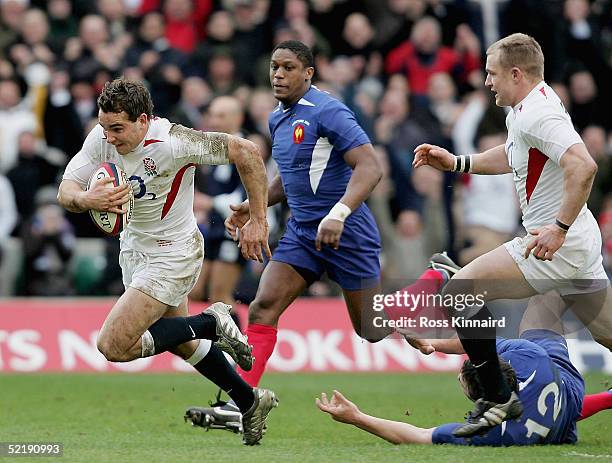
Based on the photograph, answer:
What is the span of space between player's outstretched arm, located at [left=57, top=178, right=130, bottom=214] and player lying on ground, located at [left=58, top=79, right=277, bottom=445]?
11 millimetres

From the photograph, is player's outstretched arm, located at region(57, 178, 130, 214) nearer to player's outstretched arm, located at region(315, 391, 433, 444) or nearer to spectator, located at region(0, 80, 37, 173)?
player's outstretched arm, located at region(315, 391, 433, 444)

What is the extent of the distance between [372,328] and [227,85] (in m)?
7.09

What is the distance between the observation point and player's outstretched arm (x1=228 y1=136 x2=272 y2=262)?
8430 mm

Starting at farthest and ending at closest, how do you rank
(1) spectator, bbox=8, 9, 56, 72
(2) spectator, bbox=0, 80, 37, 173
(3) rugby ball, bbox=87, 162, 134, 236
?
(1) spectator, bbox=8, 9, 56, 72 < (2) spectator, bbox=0, 80, 37, 173 < (3) rugby ball, bbox=87, 162, 134, 236

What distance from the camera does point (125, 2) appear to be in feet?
57.4

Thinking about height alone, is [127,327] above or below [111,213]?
below

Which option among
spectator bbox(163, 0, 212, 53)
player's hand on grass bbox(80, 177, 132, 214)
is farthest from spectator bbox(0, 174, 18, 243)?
player's hand on grass bbox(80, 177, 132, 214)

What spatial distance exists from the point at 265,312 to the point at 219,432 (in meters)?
0.99

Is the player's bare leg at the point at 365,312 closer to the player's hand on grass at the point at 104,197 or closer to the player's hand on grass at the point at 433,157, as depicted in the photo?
the player's hand on grass at the point at 433,157

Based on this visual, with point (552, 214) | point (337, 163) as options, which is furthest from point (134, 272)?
point (552, 214)

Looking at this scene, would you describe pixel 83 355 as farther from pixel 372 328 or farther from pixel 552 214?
pixel 552 214

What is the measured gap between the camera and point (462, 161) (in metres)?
9.05

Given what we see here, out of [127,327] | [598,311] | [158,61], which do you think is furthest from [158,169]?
[158,61]

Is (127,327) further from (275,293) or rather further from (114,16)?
(114,16)
